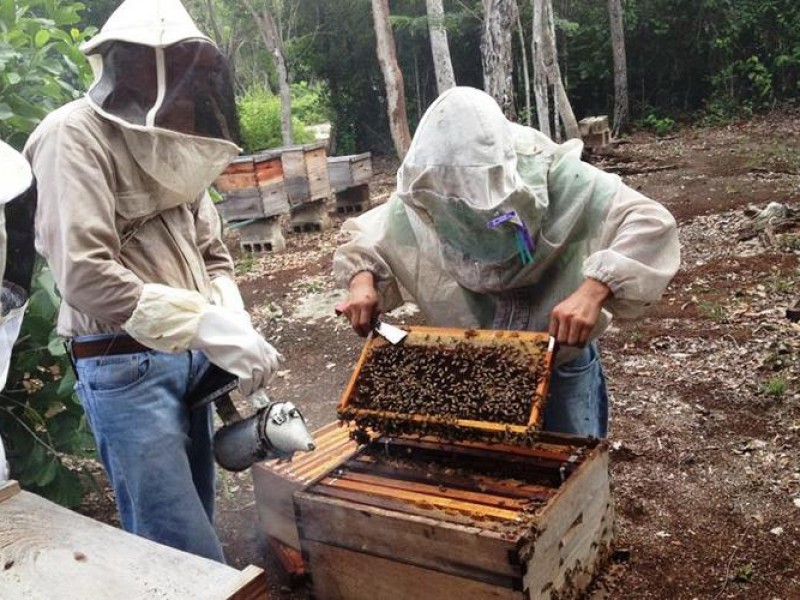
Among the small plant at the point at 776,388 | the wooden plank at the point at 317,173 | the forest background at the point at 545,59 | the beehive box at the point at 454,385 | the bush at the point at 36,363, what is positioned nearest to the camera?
the beehive box at the point at 454,385

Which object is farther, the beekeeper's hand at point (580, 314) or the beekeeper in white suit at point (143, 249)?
the beekeeper's hand at point (580, 314)

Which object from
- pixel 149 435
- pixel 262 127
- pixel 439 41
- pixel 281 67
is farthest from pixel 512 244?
pixel 262 127

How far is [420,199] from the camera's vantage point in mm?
2154

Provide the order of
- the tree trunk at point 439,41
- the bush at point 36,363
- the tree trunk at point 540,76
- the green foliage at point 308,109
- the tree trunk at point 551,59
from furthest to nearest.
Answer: the green foliage at point 308,109 → the tree trunk at point 551,59 → the tree trunk at point 540,76 → the tree trunk at point 439,41 → the bush at point 36,363

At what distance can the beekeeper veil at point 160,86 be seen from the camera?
6.51 feet

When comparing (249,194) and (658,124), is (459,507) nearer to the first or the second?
(249,194)

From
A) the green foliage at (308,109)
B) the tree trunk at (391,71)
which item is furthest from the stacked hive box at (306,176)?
the green foliage at (308,109)

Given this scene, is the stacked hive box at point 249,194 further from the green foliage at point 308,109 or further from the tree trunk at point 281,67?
the green foliage at point 308,109

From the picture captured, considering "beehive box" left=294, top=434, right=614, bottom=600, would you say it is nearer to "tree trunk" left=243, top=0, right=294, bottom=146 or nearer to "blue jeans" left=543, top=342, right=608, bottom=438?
"blue jeans" left=543, top=342, right=608, bottom=438

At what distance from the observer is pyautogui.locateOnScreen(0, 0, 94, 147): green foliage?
2.95 meters

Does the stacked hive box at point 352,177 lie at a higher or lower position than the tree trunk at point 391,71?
lower

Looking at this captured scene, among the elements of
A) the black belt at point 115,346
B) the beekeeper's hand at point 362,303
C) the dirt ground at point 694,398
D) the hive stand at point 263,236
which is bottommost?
the dirt ground at point 694,398

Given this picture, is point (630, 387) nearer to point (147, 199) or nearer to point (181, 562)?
point (147, 199)

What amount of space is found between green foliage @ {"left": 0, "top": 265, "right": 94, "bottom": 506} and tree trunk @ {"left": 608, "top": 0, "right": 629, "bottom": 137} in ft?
44.2
